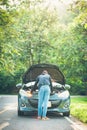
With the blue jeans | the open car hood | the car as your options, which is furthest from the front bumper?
the open car hood

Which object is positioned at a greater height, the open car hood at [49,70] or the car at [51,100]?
the open car hood at [49,70]

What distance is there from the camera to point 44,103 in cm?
1542

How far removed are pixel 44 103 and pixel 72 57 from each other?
77.3ft

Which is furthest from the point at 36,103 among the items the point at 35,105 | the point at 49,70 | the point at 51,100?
the point at 49,70

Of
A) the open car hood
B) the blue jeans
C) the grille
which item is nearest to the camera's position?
the blue jeans

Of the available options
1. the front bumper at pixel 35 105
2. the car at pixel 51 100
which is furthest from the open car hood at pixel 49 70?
the front bumper at pixel 35 105

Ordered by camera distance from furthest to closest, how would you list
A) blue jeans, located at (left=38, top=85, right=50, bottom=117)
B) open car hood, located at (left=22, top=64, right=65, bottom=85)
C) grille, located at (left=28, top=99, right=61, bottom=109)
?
1. open car hood, located at (left=22, top=64, right=65, bottom=85)
2. grille, located at (left=28, top=99, right=61, bottom=109)
3. blue jeans, located at (left=38, top=85, right=50, bottom=117)

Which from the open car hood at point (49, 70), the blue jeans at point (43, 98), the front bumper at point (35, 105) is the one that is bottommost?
the front bumper at point (35, 105)

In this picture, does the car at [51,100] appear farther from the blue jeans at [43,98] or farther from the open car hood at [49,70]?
the open car hood at [49,70]

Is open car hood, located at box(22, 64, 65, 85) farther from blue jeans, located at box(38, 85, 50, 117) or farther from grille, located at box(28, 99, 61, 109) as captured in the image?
blue jeans, located at box(38, 85, 50, 117)

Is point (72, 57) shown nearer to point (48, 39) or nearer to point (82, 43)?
point (82, 43)

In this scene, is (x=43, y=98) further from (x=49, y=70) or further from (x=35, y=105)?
(x=49, y=70)

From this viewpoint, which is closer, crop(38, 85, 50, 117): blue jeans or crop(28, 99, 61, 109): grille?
crop(38, 85, 50, 117): blue jeans

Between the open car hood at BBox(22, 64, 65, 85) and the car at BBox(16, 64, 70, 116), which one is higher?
the open car hood at BBox(22, 64, 65, 85)
